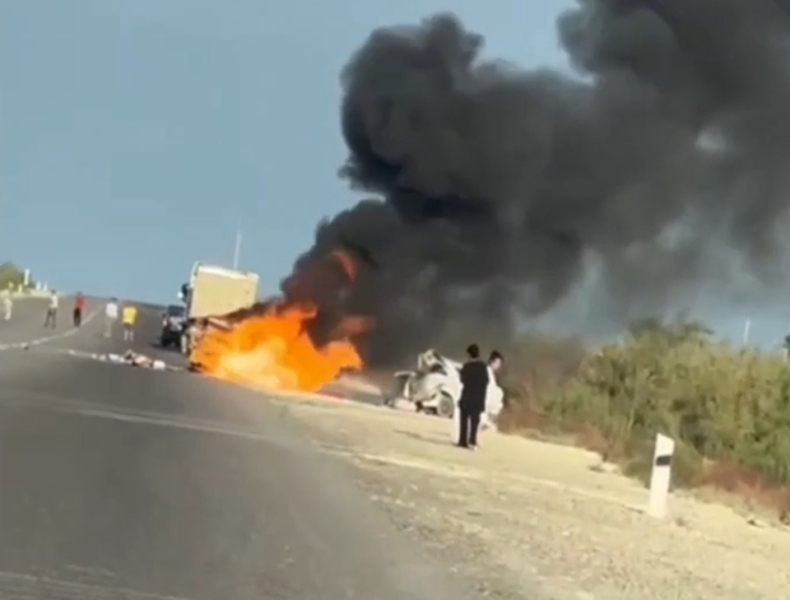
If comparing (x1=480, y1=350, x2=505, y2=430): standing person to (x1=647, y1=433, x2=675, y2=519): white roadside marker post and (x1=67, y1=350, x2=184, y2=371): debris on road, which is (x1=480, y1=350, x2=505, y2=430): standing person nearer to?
(x1=647, y1=433, x2=675, y2=519): white roadside marker post

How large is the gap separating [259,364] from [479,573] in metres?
39.4

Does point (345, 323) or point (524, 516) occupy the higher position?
point (345, 323)

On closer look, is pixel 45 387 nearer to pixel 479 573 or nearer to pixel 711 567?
pixel 711 567

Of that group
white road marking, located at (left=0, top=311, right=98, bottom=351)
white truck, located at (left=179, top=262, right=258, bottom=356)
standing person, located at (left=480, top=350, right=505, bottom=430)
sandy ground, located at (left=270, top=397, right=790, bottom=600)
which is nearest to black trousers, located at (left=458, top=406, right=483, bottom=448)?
sandy ground, located at (left=270, top=397, right=790, bottom=600)

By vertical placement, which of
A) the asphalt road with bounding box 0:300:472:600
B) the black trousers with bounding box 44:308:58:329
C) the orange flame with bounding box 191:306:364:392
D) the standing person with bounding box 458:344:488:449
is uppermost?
the black trousers with bounding box 44:308:58:329

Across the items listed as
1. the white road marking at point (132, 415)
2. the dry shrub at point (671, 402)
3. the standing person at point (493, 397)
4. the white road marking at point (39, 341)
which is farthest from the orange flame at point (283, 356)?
the white road marking at point (132, 415)

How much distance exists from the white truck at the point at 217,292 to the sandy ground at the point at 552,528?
29375 mm

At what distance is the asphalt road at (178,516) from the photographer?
12.3 m

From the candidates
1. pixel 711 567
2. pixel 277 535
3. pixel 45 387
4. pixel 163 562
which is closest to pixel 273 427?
pixel 45 387

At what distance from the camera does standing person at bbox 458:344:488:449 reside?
32.6 meters

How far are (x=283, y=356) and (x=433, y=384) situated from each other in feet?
17.4

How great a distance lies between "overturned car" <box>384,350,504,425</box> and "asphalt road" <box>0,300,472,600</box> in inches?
770

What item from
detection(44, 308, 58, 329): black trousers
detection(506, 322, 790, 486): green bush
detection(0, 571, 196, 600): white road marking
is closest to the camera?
detection(0, 571, 196, 600): white road marking

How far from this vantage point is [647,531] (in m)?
23.1
